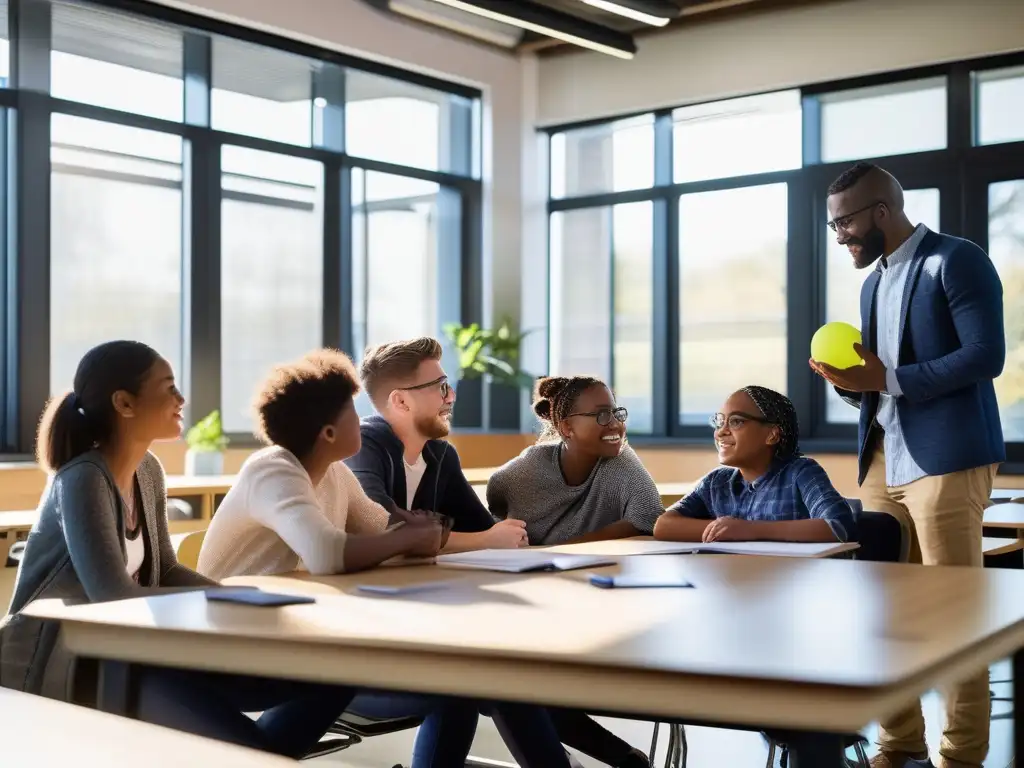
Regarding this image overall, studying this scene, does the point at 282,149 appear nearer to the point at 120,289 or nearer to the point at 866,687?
the point at 120,289

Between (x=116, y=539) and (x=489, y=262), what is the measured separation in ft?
22.3

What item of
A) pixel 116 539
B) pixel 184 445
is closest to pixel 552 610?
pixel 116 539

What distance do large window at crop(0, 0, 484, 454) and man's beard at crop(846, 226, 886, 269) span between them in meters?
3.79

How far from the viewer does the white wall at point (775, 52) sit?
694 cm

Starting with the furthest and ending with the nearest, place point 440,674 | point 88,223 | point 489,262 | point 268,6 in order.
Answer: point 489,262 → point 268,6 → point 88,223 → point 440,674

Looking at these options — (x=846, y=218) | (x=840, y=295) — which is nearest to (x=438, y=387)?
(x=846, y=218)

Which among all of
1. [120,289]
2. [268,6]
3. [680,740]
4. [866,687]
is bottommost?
[680,740]

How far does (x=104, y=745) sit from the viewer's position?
134 centimetres

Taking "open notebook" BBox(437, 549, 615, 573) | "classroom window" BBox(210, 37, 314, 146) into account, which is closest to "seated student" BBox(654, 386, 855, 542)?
"open notebook" BBox(437, 549, 615, 573)

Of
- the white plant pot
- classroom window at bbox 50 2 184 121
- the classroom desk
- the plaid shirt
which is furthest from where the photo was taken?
classroom window at bbox 50 2 184 121

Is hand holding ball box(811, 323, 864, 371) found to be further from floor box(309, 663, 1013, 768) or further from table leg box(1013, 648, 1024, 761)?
table leg box(1013, 648, 1024, 761)

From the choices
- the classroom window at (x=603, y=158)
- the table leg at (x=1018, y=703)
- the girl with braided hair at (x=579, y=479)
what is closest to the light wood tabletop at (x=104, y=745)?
the table leg at (x=1018, y=703)

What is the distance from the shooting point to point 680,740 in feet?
9.48

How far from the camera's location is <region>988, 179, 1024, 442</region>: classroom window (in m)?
6.77
